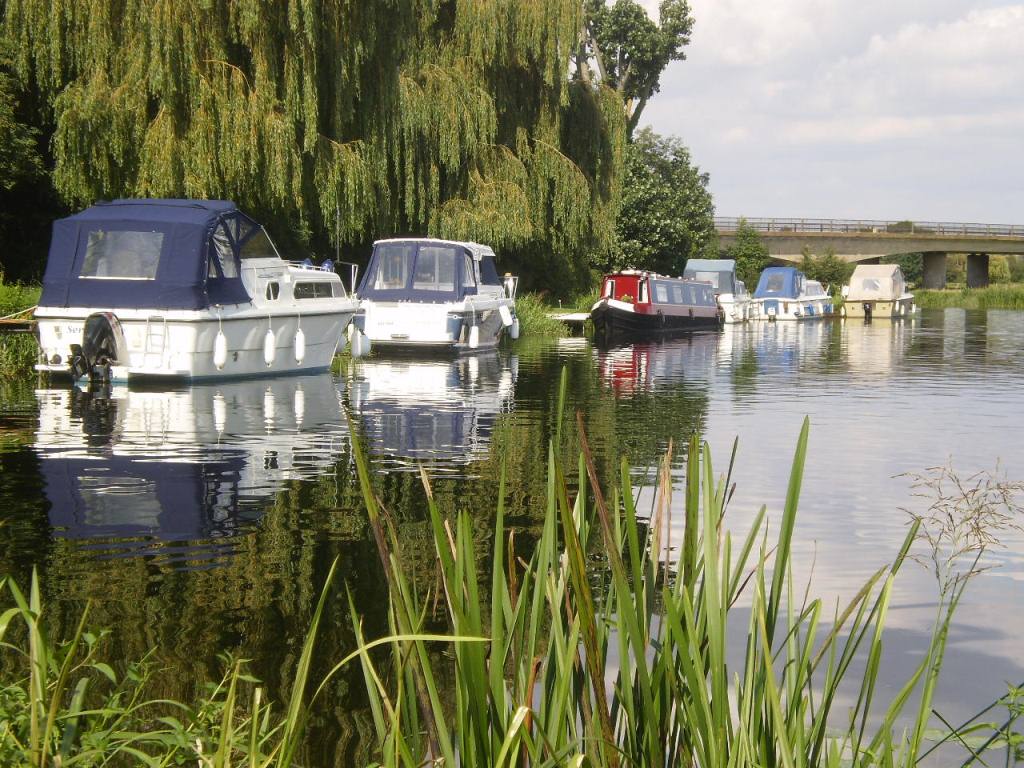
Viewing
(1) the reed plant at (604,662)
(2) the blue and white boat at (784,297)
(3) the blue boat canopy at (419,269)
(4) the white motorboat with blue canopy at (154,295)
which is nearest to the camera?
(1) the reed plant at (604,662)

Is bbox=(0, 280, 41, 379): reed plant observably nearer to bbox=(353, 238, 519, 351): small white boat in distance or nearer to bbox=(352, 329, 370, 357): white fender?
bbox=(352, 329, 370, 357): white fender

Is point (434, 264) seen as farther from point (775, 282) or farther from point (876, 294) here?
point (876, 294)

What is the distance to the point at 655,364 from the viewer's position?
26.9m

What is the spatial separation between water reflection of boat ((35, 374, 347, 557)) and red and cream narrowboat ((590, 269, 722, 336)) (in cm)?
2204

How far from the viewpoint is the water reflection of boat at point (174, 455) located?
29.1ft

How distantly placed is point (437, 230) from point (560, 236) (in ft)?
19.9

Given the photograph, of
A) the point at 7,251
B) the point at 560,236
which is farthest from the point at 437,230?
the point at 7,251

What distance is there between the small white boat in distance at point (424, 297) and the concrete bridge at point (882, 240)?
54844 mm

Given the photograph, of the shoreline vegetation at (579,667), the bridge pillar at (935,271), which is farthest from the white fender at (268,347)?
the bridge pillar at (935,271)

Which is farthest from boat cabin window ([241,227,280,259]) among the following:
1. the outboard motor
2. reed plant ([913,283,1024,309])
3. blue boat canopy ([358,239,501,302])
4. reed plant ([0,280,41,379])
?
reed plant ([913,283,1024,309])

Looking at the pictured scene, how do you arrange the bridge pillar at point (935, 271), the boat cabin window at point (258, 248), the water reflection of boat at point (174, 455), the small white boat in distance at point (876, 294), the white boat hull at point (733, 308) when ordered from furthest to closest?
the bridge pillar at point (935, 271), the small white boat in distance at point (876, 294), the white boat hull at point (733, 308), the boat cabin window at point (258, 248), the water reflection of boat at point (174, 455)

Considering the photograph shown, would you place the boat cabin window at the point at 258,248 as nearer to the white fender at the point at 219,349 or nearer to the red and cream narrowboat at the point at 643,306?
the white fender at the point at 219,349

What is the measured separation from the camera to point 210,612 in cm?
638

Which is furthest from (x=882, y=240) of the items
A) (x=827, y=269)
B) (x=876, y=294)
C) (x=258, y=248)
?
(x=258, y=248)
